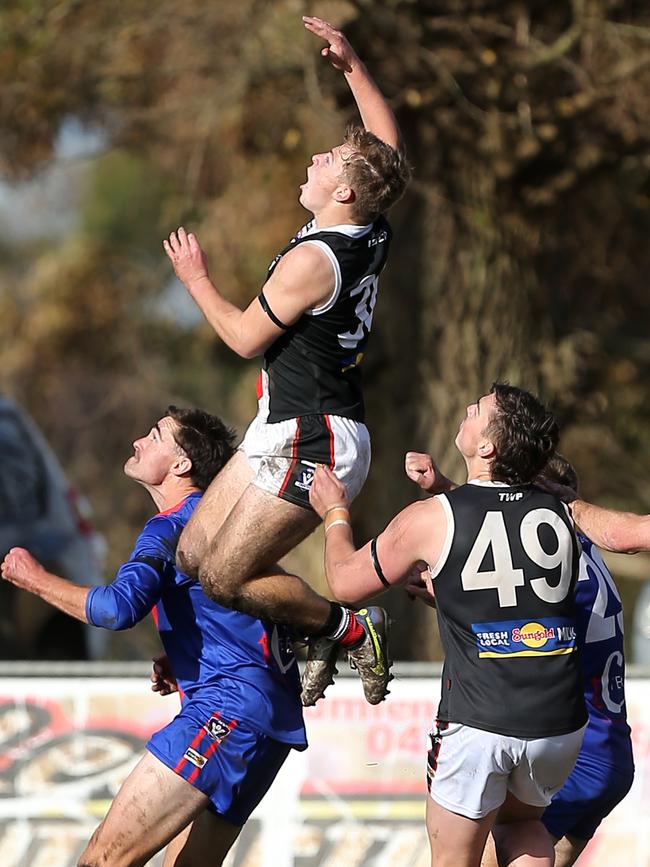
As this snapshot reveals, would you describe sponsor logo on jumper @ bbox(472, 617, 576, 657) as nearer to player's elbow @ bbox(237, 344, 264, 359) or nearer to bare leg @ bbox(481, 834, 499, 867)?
bare leg @ bbox(481, 834, 499, 867)

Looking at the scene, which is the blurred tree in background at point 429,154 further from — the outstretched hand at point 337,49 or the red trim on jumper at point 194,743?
the red trim on jumper at point 194,743

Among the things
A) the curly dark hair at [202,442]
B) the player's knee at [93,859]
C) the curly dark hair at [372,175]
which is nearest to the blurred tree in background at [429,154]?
the curly dark hair at [202,442]

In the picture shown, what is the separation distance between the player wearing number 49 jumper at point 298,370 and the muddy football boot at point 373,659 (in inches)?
9.0

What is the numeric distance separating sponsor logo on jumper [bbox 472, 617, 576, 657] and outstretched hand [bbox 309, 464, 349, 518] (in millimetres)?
619

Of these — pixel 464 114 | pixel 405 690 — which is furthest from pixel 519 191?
pixel 405 690

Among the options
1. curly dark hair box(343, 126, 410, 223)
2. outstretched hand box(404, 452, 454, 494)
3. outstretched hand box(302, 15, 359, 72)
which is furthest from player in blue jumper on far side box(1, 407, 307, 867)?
outstretched hand box(302, 15, 359, 72)

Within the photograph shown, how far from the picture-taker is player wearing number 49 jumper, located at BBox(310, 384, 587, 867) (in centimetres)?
421

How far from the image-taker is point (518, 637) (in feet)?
13.9

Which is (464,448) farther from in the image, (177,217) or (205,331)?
(205,331)

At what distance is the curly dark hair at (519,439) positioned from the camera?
14.0 ft

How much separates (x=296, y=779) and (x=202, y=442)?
7.68ft

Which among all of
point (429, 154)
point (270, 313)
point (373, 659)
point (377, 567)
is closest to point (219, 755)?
point (373, 659)

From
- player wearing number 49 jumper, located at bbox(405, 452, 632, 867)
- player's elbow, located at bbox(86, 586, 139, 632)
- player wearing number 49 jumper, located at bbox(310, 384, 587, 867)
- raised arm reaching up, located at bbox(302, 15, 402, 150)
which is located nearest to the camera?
player wearing number 49 jumper, located at bbox(310, 384, 587, 867)

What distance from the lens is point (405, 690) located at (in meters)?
6.98
